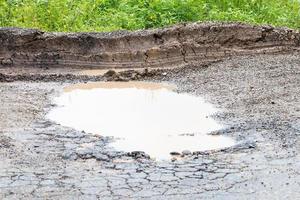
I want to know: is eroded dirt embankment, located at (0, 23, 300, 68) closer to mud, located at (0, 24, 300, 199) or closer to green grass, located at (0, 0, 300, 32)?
green grass, located at (0, 0, 300, 32)

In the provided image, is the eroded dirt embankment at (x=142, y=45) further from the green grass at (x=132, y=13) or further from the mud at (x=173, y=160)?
the mud at (x=173, y=160)

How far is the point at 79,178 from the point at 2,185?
78 cm

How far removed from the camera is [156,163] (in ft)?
24.3

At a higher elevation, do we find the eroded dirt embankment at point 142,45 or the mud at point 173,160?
the eroded dirt embankment at point 142,45

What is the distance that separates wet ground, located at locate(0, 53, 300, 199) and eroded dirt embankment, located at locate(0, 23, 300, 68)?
11.7ft

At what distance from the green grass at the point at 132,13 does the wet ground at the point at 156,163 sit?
5790mm

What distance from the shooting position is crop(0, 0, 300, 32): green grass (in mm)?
16750

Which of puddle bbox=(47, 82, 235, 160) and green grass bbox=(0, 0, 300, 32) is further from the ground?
green grass bbox=(0, 0, 300, 32)

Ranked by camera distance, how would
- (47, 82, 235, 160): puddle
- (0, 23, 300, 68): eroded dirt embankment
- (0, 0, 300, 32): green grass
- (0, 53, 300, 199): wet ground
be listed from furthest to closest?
(0, 0, 300, 32): green grass → (0, 23, 300, 68): eroded dirt embankment → (47, 82, 235, 160): puddle → (0, 53, 300, 199): wet ground

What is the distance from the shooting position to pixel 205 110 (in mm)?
10406

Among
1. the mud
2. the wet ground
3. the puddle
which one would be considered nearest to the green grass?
the puddle

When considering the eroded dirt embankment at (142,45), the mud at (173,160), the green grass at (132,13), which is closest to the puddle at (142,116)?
the mud at (173,160)

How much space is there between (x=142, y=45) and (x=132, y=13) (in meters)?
3.09

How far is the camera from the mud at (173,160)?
6.48m
